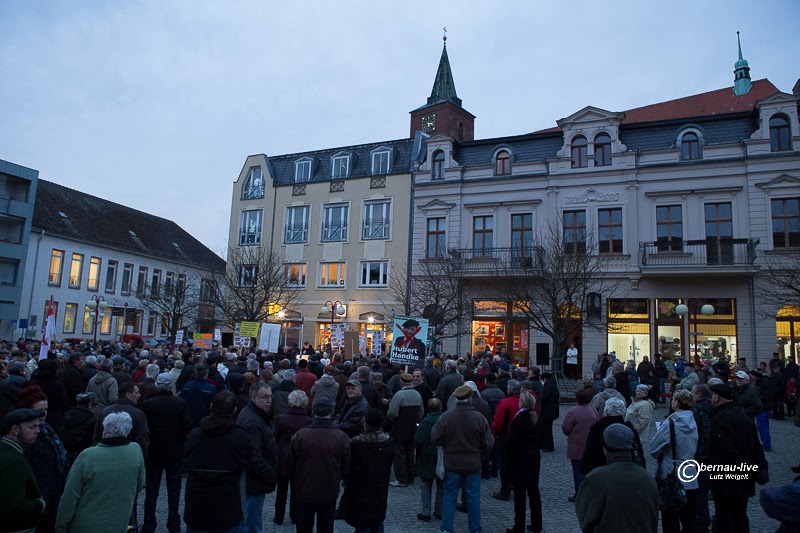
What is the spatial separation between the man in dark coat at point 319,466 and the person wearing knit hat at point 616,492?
2.33 meters

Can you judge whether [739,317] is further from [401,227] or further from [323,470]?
[323,470]

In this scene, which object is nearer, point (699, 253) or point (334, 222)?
point (699, 253)

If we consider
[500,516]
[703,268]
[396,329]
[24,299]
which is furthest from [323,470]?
[24,299]

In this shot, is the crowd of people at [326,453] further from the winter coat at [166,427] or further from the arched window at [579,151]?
the arched window at [579,151]

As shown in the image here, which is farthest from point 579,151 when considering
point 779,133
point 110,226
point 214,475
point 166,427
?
point 110,226

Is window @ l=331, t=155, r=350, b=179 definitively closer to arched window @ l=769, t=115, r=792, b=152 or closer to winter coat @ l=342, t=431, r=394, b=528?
arched window @ l=769, t=115, r=792, b=152

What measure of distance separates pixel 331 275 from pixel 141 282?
17.9 meters

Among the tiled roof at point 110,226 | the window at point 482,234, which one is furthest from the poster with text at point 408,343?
the tiled roof at point 110,226

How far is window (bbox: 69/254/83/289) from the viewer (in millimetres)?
38094

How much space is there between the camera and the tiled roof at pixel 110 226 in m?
38.6

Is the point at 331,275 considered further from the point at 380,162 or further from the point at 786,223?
the point at 786,223

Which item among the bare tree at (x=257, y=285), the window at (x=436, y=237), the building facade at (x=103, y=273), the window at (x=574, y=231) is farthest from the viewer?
the building facade at (x=103, y=273)

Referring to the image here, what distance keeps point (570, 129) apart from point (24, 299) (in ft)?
113

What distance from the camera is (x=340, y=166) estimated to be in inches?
1415
